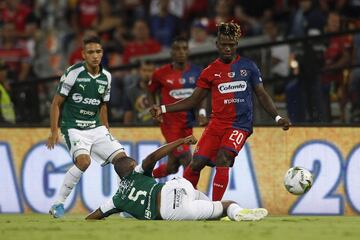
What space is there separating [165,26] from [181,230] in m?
10.7

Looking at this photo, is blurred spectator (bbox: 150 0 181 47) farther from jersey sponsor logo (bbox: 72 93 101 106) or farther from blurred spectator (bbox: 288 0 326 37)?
jersey sponsor logo (bbox: 72 93 101 106)

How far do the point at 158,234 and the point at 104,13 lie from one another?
41.8 feet

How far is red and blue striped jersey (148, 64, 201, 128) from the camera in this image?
15.6 m

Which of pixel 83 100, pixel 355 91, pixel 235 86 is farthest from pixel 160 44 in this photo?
pixel 235 86

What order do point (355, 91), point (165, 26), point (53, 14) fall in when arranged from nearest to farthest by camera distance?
point (355, 91), point (165, 26), point (53, 14)

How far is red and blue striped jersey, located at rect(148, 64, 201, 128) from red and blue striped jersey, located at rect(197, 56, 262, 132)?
228 cm

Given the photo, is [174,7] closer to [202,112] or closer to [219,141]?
[202,112]

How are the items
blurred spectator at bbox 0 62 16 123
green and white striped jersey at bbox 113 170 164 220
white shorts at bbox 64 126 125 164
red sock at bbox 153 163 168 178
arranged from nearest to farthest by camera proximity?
green and white striped jersey at bbox 113 170 164 220, white shorts at bbox 64 126 125 164, red sock at bbox 153 163 168 178, blurred spectator at bbox 0 62 16 123

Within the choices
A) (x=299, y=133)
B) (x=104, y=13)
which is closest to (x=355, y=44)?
(x=299, y=133)

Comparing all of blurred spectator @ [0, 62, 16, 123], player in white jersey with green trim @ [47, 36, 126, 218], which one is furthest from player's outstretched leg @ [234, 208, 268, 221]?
blurred spectator @ [0, 62, 16, 123]

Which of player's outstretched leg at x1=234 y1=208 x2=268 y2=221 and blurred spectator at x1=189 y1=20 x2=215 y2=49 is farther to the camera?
blurred spectator at x1=189 y1=20 x2=215 y2=49

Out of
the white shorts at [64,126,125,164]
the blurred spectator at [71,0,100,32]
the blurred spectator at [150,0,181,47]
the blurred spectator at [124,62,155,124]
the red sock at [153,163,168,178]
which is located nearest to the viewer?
the white shorts at [64,126,125,164]

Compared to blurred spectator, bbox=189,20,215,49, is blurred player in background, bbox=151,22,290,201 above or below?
below

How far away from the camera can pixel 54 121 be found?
44.3 feet
